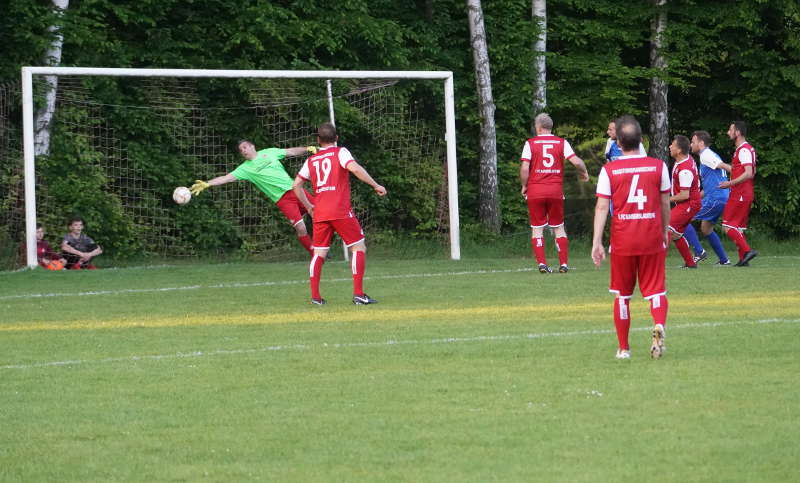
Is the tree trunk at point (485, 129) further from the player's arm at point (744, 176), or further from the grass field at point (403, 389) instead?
the grass field at point (403, 389)

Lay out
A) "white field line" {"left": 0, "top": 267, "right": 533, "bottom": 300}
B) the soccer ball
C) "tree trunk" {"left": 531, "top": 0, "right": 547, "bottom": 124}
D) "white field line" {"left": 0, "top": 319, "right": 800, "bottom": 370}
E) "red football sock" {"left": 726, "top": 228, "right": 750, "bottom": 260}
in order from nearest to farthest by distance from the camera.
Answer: "white field line" {"left": 0, "top": 319, "right": 800, "bottom": 370} → "white field line" {"left": 0, "top": 267, "right": 533, "bottom": 300} → the soccer ball → "red football sock" {"left": 726, "top": 228, "right": 750, "bottom": 260} → "tree trunk" {"left": 531, "top": 0, "right": 547, "bottom": 124}

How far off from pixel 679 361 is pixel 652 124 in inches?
722

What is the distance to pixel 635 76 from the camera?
25.9 m

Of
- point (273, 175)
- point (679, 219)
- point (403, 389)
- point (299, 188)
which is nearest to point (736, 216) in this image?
point (679, 219)

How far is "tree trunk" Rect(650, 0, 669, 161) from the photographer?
26500 millimetres

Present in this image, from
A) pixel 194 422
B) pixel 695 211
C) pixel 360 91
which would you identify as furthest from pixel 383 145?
pixel 194 422

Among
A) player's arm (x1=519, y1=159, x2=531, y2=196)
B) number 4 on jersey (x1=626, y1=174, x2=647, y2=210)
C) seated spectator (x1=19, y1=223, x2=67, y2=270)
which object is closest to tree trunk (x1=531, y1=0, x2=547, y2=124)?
player's arm (x1=519, y1=159, x2=531, y2=196)

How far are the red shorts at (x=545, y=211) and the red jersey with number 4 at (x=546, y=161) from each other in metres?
0.09

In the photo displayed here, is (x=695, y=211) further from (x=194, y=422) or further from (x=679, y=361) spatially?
(x=194, y=422)

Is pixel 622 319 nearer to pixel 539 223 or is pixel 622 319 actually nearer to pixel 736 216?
pixel 539 223

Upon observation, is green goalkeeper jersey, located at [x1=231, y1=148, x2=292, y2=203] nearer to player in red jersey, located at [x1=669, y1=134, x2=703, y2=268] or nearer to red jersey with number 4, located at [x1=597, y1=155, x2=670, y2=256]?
player in red jersey, located at [x1=669, y1=134, x2=703, y2=268]

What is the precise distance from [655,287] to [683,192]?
7537 millimetres

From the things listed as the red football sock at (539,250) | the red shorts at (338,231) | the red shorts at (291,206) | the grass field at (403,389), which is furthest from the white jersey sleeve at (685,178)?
the red shorts at (291,206)

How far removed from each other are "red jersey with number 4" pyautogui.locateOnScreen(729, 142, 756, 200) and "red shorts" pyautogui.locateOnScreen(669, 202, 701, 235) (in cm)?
114
